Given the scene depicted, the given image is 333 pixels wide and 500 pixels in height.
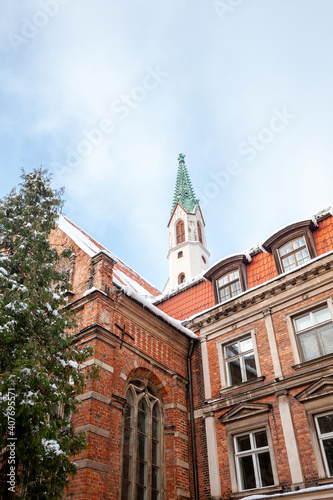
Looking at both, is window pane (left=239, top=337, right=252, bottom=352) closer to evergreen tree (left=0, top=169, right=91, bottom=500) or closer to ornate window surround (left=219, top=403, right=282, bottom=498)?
ornate window surround (left=219, top=403, right=282, bottom=498)

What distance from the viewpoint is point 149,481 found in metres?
11.9

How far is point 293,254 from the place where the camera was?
1434 cm

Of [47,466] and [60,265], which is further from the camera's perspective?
[60,265]

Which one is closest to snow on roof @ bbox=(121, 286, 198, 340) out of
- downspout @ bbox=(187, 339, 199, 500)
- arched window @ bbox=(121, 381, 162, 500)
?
downspout @ bbox=(187, 339, 199, 500)

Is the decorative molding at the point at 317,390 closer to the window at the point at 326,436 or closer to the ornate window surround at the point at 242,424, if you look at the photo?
the window at the point at 326,436

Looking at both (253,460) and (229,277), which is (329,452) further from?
(229,277)

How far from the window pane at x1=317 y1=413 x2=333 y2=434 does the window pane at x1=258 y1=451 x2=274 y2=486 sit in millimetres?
1589

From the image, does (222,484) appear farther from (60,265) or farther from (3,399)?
(60,265)

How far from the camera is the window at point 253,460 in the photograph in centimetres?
1128

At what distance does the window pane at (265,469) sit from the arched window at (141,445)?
2.79 metres

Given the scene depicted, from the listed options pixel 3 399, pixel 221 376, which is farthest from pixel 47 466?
pixel 221 376

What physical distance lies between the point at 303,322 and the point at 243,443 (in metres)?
3.67

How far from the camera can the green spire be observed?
38.3 meters

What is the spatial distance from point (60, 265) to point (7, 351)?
775cm
